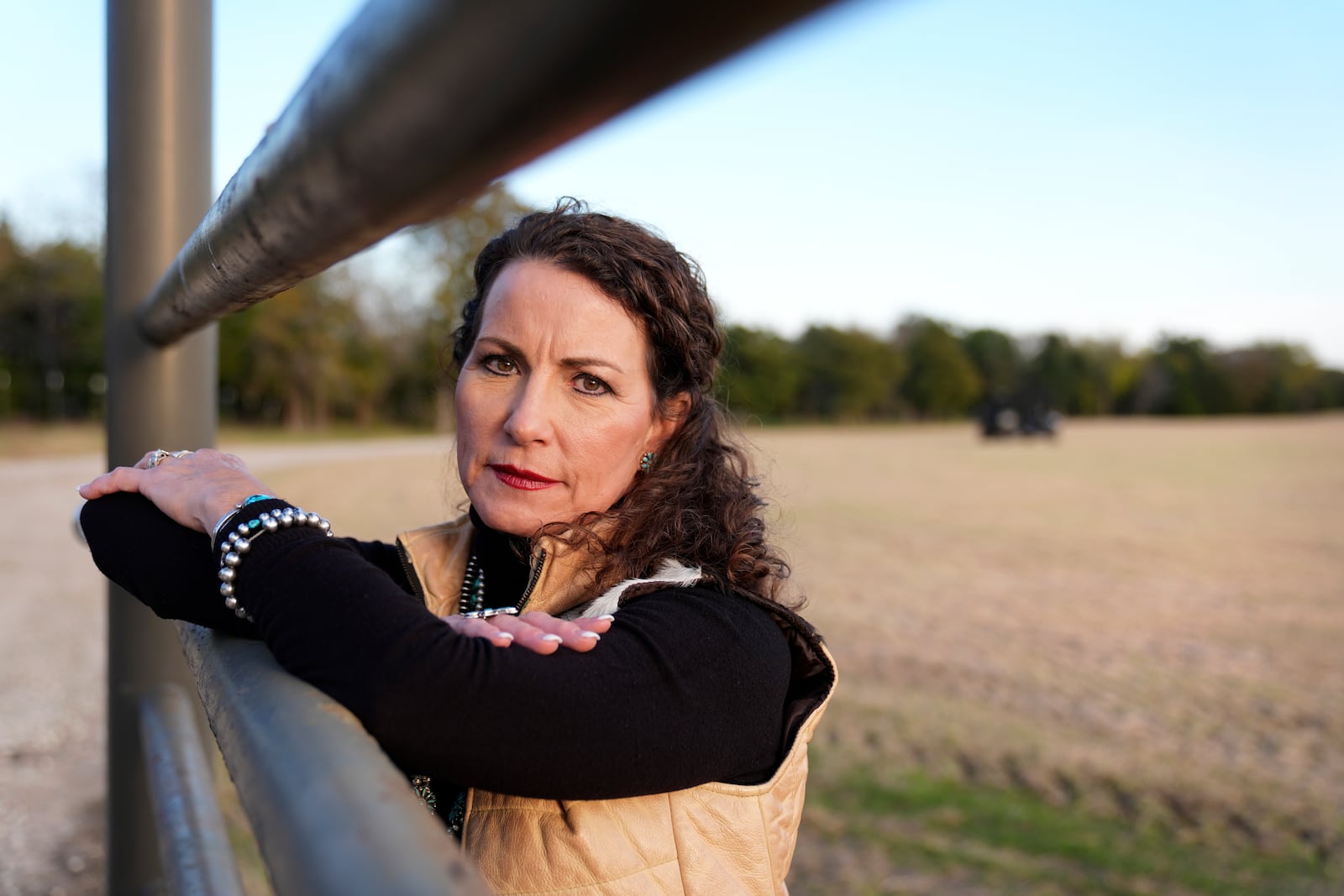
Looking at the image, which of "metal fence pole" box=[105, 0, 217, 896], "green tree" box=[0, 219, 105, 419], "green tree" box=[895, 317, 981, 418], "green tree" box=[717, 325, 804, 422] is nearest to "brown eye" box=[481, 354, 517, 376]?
"metal fence pole" box=[105, 0, 217, 896]

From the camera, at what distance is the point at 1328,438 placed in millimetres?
42438

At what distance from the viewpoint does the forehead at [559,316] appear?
1472mm

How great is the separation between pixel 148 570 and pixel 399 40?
3.25ft

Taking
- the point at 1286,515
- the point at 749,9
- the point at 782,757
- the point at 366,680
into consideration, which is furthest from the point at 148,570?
the point at 1286,515

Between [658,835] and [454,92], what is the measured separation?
37.1 inches

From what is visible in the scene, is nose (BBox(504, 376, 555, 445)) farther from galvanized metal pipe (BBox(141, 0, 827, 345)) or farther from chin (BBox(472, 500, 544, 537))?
galvanized metal pipe (BBox(141, 0, 827, 345))

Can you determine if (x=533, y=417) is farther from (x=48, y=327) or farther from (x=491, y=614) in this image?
(x=48, y=327)

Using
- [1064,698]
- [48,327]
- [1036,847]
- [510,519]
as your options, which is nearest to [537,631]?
Answer: [510,519]

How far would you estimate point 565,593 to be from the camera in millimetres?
1407

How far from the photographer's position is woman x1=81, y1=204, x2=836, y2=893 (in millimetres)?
988

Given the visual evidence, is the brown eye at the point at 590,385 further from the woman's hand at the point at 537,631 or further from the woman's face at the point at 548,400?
the woman's hand at the point at 537,631

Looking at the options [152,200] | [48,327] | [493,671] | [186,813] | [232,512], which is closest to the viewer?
[493,671]

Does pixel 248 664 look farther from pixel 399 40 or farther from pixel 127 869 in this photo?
→ pixel 127 869

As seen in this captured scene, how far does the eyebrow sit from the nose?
5 cm
